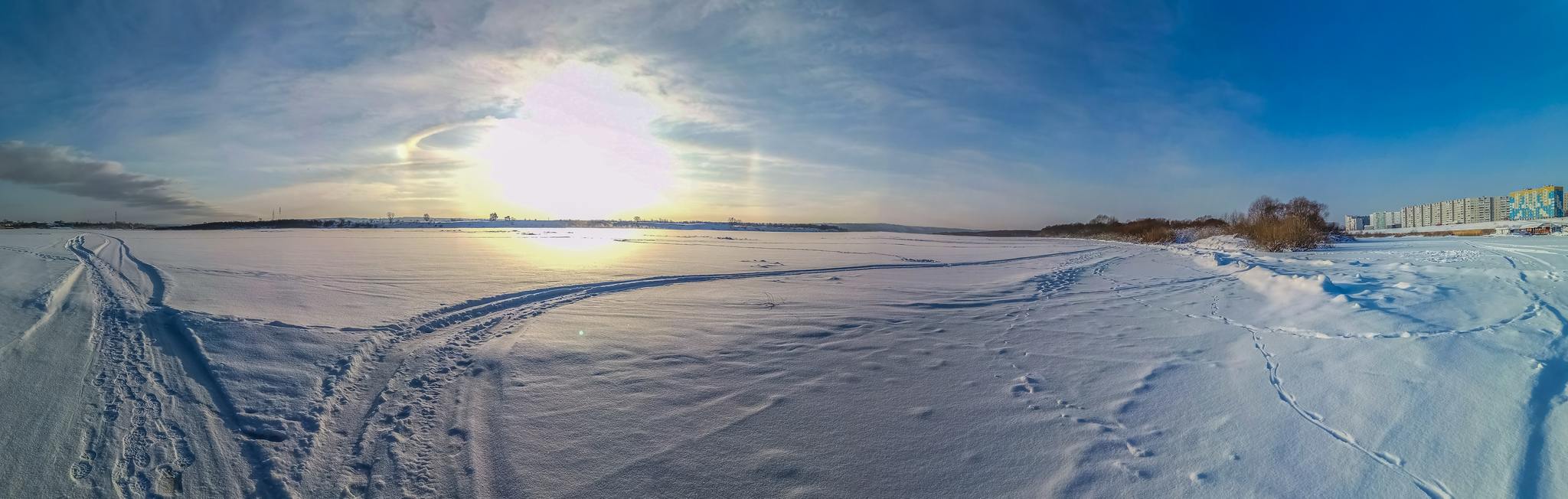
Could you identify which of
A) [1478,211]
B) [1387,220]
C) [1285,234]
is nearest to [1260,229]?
[1285,234]

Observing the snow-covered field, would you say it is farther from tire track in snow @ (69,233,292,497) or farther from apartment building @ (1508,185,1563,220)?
apartment building @ (1508,185,1563,220)

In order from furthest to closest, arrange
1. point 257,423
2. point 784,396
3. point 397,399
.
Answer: point 784,396 → point 397,399 → point 257,423

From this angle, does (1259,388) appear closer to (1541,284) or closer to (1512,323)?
(1512,323)

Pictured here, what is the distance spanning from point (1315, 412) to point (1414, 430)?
388 millimetres

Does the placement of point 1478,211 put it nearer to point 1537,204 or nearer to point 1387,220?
point 1537,204

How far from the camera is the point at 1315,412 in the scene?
10.6 feet

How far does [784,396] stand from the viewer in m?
3.68

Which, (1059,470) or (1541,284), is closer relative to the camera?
(1059,470)

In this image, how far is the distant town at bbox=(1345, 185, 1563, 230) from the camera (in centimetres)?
4928

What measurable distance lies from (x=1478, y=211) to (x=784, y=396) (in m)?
107

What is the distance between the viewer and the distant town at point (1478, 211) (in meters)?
49.3

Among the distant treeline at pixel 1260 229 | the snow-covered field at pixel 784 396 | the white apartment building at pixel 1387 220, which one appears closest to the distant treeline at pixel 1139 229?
the distant treeline at pixel 1260 229

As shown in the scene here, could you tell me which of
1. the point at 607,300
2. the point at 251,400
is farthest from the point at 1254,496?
the point at 607,300

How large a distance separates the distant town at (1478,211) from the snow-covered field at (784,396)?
70.7 metres
